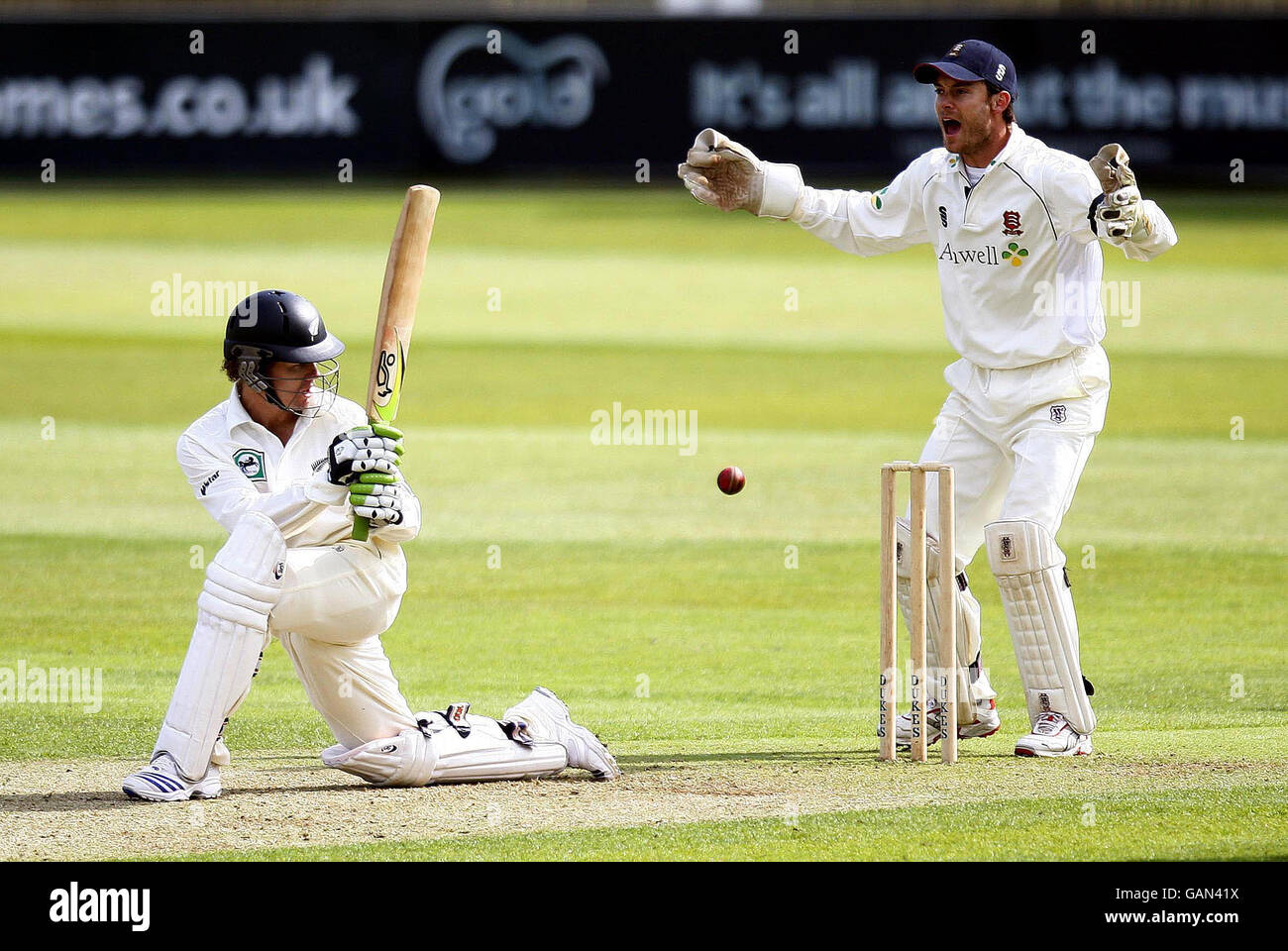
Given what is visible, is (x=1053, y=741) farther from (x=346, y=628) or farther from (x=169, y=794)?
(x=169, y=794)

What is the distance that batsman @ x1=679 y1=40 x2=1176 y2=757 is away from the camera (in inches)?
209

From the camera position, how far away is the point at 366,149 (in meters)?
20.7

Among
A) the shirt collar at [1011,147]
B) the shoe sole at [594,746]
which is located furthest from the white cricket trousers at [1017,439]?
the shoe sole at [594,746]

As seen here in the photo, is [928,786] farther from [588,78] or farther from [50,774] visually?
[588,78]

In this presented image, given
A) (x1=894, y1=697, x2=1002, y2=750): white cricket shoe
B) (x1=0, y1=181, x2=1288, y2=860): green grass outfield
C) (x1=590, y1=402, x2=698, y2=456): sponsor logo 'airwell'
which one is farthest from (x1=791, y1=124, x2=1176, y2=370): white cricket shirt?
(x1=590, y1=402, x2=698, y2=456): sponsor logo 'airwell'

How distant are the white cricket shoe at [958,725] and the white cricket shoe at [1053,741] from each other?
0.87 feet

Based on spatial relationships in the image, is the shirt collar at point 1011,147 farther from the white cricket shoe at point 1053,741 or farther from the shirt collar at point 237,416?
the shirt collar at point 237,416

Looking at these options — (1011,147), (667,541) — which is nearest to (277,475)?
(1011,147)

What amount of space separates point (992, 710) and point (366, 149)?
16132 mm

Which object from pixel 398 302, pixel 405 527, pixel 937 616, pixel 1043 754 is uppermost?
pixel 398 302

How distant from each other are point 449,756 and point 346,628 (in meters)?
0.45

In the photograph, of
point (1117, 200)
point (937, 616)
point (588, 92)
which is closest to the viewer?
point (1117, 200)

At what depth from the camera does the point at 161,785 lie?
15.5 feet

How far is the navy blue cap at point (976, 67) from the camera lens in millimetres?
5426
